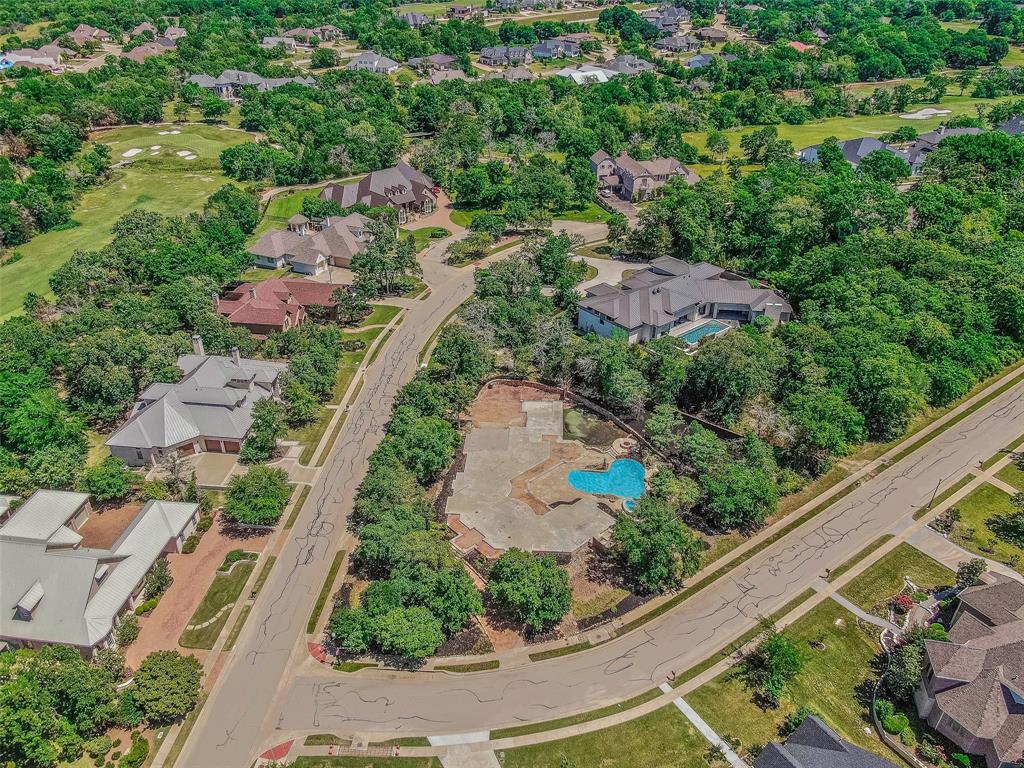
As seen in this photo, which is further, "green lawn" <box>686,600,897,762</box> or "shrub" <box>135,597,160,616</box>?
"shrub" <box>135,597,160,616</box>

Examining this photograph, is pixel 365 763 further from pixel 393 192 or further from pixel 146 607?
pixel 393 192

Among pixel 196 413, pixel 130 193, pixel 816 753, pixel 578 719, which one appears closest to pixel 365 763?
pixel 578 719

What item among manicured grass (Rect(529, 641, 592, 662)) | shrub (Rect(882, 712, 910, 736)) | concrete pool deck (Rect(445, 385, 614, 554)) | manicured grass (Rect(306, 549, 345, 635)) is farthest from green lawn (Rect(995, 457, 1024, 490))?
manicured grass (Rect(306, 549, 345, 635))

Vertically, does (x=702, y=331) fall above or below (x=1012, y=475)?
above

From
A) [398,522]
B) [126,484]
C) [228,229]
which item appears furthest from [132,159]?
[398,522]

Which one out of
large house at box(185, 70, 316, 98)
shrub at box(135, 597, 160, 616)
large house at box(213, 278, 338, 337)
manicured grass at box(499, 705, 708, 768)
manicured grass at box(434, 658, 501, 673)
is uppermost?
large house at box(185, 70, 316, 98)

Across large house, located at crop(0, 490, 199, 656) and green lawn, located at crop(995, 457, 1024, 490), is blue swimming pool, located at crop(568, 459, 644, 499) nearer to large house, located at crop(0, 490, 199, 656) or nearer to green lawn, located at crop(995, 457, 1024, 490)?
large house, located at crop(0, 490, 199, 656)

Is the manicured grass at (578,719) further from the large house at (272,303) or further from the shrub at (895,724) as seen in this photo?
the large house at (272,303)
